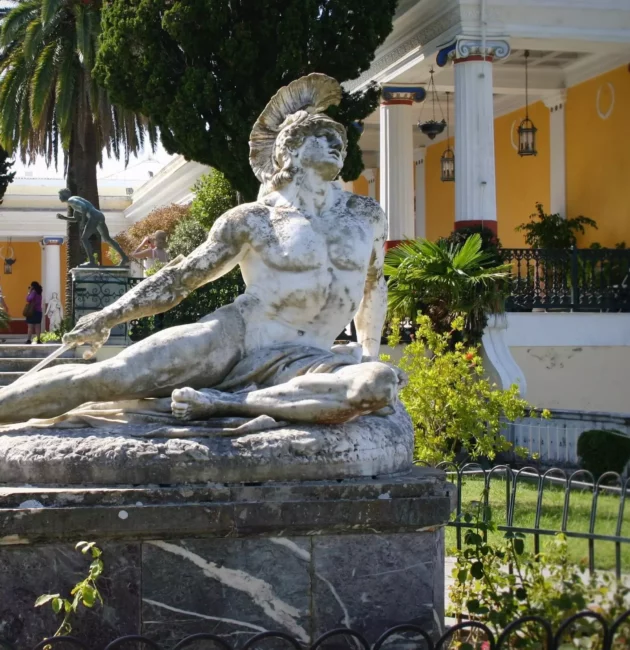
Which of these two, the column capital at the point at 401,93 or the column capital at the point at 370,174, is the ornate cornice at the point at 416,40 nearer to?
the column capital at the point at 401,93

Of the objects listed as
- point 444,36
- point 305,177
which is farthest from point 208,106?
point 305,177

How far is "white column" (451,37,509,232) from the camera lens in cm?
1524

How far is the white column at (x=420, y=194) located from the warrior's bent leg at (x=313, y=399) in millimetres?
20410

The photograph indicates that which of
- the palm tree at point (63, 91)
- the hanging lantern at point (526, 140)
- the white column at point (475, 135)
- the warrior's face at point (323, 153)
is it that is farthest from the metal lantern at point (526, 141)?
the warrior's face at point (323, 153)

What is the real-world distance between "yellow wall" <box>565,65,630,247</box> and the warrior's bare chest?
13.3 meters

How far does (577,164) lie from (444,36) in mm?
3999

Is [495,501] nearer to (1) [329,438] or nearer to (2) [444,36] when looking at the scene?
(1) [329,438]

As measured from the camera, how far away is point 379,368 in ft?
13.6

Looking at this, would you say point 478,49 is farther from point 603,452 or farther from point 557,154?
point 603,452

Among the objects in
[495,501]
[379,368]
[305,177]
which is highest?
[305,177]

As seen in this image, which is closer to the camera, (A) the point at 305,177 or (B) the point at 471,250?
(A) the point at 305,177

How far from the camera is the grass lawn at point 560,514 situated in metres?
4.98

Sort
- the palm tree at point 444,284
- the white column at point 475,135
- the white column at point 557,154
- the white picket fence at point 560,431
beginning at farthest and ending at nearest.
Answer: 1. the white column at point 557,154
2. the white column at point 475,135
3. the palm tree at point 444,284
4. the white picket fence at point 560,431

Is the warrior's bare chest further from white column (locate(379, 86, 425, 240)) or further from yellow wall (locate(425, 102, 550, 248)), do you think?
yellow wall (locate(425, 102, 550, 248))
